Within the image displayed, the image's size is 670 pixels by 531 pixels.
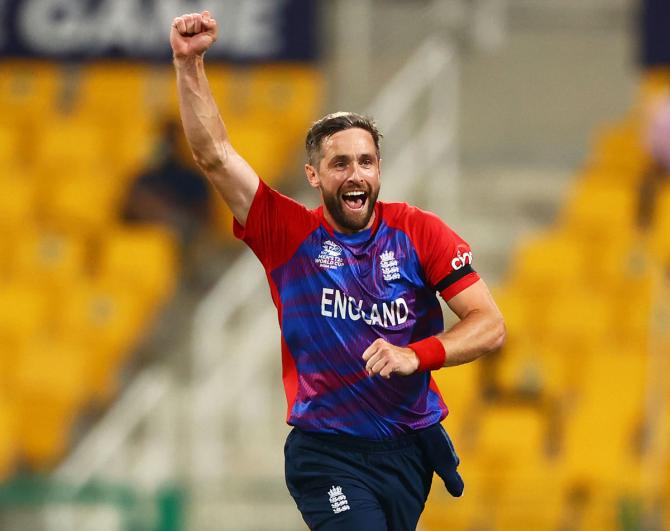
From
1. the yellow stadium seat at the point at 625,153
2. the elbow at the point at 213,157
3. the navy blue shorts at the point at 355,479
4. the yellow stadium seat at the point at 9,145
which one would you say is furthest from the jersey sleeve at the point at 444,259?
the yellow stadium seat at the point at 9,145

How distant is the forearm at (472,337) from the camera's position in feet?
16.7

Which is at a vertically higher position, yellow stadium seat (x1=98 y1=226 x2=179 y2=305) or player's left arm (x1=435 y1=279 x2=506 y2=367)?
player's left arm (x1=435 y1=279 x2=506 y2=367)

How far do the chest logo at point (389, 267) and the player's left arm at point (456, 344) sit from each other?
0.19 m

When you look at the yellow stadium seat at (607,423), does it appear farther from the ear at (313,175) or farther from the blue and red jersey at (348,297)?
the ear at (313,175)

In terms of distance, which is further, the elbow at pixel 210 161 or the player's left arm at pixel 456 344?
the elbow at pixel 210 161

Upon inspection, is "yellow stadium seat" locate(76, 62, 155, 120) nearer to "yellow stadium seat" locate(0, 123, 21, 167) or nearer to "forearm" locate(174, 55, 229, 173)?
"yellow stadium seat" locate(0, 123, 21, 167)

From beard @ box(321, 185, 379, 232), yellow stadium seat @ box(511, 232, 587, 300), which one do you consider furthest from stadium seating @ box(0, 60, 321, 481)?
beard @ box(321, 185, 379, 232)

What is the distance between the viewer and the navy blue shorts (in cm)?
531

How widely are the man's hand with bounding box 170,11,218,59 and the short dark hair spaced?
43 cm

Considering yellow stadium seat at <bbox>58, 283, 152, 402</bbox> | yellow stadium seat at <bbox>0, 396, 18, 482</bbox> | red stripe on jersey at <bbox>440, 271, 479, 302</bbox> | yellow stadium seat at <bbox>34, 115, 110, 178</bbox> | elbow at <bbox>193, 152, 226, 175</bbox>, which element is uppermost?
elbow at <bbox>193, 152, 226, 175</bbox>

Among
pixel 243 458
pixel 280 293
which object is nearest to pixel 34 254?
pixel 243 458

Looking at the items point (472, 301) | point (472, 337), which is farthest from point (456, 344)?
point (472, 301)

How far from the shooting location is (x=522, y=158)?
13.6 metres

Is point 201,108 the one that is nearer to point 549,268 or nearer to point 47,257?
point 549,268
